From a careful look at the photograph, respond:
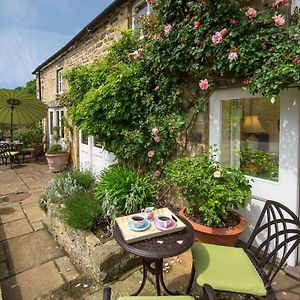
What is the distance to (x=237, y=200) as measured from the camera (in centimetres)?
272

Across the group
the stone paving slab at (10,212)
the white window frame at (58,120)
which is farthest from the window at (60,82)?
the stone paving slab at (10,212)

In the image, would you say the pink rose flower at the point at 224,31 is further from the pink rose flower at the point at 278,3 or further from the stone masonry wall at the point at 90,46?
the stone masonry wall at the point at 90,46

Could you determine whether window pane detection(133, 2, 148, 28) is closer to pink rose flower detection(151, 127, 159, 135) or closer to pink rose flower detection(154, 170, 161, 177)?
pink rose flower detection(151, 127, 159, 135)

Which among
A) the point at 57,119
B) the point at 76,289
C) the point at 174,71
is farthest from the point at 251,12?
the point at 57,119

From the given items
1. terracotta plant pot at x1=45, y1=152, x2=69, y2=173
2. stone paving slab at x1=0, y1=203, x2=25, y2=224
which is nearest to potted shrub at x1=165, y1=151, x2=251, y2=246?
stone paving slab at x1=0, y1=203, x2=25, y2=224

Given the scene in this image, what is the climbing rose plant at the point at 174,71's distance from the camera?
2551 mm

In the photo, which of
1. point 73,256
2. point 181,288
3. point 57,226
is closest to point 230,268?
point 181,288

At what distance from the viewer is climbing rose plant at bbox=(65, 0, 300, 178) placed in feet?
8.37

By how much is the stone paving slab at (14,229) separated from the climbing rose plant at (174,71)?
199 centimetres

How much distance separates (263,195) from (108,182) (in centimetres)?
219

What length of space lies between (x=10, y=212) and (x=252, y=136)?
4.68m

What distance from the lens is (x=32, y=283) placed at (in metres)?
2.72

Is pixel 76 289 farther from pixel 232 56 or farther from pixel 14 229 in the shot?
pixel 232 56

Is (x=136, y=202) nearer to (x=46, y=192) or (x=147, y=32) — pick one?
(x=46, y=192)
